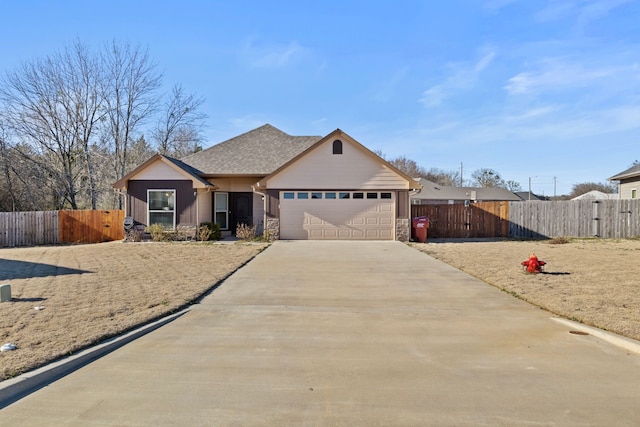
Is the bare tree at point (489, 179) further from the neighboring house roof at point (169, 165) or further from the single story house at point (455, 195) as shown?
the neighboring house roof at point (169, 165)

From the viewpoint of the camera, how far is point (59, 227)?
64.9 feet

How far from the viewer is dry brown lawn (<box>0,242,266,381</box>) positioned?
4855 millimetres

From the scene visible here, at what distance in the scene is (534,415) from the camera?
327cm

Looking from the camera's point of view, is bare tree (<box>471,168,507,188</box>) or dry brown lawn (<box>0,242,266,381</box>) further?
bare tree (<box>471,168,507,188</box>)

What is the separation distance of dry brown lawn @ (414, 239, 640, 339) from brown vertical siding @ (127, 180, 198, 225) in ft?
36.5

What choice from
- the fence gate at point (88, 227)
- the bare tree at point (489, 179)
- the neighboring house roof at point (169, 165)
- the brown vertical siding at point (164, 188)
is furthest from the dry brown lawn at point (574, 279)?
the bare tree at point (489, 179)

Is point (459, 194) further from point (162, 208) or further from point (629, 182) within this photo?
point (162, 208)

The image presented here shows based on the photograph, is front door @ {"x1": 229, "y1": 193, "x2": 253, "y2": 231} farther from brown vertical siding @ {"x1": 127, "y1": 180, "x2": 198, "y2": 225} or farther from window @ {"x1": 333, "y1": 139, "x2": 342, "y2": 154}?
window @ {"x1": 333, "y1": 139, "x2": 342, "y2": 154}

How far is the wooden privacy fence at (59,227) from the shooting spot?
19.1 metres

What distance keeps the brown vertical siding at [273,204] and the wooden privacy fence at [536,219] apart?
7371 millimetres

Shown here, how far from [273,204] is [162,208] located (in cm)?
544

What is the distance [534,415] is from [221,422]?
8.52 ft

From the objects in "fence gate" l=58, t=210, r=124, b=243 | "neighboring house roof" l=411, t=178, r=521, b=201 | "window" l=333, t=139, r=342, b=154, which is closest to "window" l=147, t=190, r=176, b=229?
"fence gate" l=58, t=210, r=124, b=243

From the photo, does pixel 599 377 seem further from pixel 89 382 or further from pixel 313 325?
pixel 89 382
